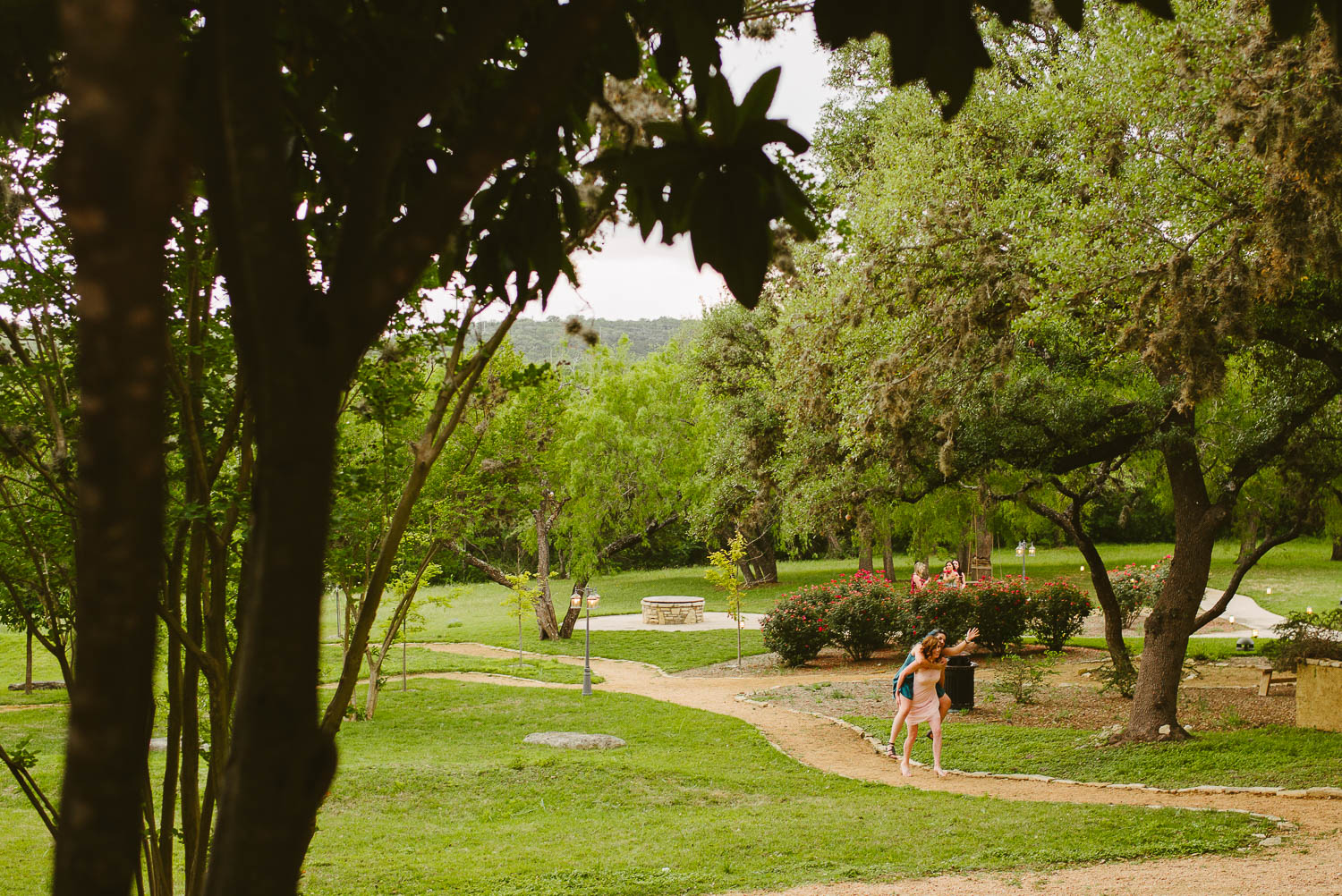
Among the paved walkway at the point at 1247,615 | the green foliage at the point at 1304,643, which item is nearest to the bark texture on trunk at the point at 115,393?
the green foliage at the point at 1304,643

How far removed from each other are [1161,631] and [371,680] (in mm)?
10189

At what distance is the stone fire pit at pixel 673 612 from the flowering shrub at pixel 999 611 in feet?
33.8

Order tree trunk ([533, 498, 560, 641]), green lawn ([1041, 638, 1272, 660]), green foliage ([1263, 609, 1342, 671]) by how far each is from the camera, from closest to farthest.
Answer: green foliage ([1263, 609, 1342, 671]) → green lawn ([1041, 638, 1272, 660]) → tree trunk ([533, 498, 560, 641])

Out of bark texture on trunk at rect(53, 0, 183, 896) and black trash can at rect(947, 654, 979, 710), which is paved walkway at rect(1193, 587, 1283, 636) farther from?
bark texture on trunk at rect(53, 0, 183, 896)

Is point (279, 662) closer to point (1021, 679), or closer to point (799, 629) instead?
point (1021, 679)

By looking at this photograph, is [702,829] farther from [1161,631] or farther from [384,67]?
Result: [384,67]

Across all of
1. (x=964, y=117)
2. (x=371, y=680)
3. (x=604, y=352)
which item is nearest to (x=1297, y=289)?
(x=964, y=117)

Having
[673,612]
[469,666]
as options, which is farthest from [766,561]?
[469,666]

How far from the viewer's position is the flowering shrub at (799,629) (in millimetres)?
18516

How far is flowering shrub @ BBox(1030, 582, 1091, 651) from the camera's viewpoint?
708 inches

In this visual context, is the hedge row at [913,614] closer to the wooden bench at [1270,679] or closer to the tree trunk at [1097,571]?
the tree trunk at [1097,571]

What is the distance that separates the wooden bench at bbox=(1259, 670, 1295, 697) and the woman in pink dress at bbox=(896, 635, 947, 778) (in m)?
5.58

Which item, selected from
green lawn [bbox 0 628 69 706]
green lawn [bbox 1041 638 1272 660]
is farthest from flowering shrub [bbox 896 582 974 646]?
green lawn [bbox 0 628 69 706]

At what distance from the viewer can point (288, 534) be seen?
736 millimetres
